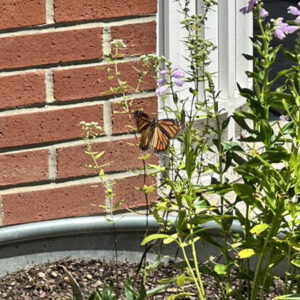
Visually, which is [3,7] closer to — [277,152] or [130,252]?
[130,252]

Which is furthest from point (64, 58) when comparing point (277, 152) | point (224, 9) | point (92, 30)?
point (224, 9)

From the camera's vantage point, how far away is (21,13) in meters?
2.67

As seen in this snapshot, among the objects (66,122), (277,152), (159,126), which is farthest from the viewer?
(66,122)

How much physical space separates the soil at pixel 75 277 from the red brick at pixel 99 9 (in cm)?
60

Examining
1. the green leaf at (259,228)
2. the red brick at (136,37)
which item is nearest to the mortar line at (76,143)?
the red brick at (136,37)

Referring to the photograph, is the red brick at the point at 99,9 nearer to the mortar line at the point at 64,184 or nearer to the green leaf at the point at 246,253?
the mortar line at the point at 64,184

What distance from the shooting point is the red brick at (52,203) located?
2.82 metres

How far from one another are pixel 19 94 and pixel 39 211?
0.32 meters

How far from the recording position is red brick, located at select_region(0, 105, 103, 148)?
2736 millimetres

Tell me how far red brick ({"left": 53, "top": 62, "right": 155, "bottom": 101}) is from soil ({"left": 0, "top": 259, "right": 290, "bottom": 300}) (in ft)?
1.38

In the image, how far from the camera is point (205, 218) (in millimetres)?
2201

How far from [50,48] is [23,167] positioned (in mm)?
311

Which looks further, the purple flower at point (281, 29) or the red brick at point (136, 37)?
the red brick at point (136, 37)

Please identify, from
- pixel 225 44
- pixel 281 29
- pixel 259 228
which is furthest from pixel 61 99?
pixel 225 44
